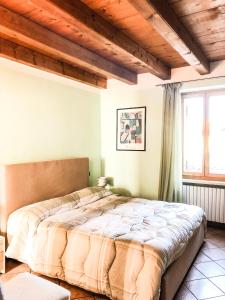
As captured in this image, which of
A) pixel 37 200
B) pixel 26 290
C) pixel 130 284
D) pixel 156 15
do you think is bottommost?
pixel 130 284

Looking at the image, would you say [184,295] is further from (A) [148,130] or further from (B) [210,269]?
(A) [148,130]

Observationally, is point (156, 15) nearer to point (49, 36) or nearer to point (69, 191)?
point (49, 36)

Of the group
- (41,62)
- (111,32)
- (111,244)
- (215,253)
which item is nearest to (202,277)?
(215,253)

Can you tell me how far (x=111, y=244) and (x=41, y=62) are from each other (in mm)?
2323

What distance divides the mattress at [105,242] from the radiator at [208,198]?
766 mm

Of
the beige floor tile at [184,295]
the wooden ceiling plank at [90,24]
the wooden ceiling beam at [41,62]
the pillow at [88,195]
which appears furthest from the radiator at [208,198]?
the wooden ceiling beam at [41,62]

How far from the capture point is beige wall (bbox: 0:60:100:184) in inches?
119

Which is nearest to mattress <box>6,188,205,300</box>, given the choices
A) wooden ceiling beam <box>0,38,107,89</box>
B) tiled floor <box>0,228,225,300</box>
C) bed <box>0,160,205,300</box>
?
bed <box>0,160,205,300</box>

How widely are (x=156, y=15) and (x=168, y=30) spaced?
0.28 meters

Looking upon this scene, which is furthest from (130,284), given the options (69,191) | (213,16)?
(213,16)

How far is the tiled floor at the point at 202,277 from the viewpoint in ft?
7.39

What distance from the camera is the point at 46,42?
2.44 meters

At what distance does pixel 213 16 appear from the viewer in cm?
216

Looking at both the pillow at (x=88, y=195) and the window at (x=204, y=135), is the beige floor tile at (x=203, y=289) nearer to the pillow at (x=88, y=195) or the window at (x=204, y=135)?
the pillow at (x=88, y=195)
